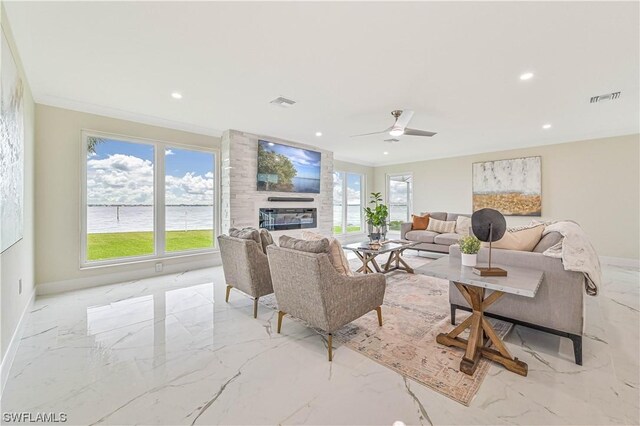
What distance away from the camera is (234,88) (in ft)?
10.9

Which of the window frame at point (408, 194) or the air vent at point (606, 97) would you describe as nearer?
the air vent at point (606, 97)

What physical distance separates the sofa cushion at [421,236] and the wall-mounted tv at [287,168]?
2419mm

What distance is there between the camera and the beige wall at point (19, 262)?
2010 millimetres

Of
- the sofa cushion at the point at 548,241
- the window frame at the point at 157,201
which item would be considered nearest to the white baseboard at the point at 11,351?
the window frame at the point at 157,201

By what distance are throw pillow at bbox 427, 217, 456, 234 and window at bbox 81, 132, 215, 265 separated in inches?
191

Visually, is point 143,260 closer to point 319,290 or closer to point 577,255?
point 319,290

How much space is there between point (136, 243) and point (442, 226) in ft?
20.1

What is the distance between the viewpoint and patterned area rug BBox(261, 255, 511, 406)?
1.83 metres

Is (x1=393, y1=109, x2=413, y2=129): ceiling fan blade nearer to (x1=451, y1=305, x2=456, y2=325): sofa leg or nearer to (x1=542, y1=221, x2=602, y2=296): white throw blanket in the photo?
(x1=542, y1=221, x2=602, y2=296): white throw blanket

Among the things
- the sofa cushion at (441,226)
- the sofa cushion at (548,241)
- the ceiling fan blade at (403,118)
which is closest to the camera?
the sofa cushion at (548,241)

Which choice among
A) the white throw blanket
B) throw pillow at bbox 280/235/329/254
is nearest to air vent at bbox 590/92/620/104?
the white throw blanket

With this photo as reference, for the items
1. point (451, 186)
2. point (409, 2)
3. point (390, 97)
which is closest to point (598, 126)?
point (451, 186)

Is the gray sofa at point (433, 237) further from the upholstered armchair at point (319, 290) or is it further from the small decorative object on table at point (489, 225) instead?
the upholstered armchair at point (319, 290)

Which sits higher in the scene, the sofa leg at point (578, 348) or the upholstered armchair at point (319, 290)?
the upholstered armchair at point (319, 290)
